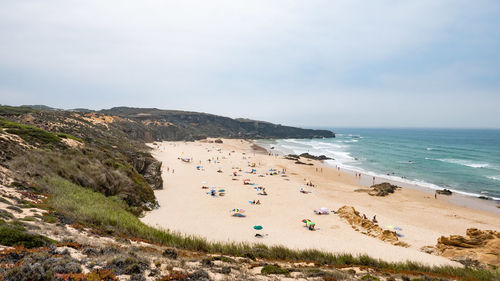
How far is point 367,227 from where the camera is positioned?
18438mm

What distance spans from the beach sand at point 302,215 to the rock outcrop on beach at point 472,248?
1302 mm

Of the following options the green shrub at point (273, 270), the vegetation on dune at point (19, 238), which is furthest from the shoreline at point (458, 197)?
the vegetation on dune at point (19, 238)

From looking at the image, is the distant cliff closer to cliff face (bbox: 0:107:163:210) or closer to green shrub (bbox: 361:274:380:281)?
cliff face (bbox: 0:107:163:210)

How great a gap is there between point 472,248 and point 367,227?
6.10 metres

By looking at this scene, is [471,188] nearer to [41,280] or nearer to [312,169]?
[312,169]

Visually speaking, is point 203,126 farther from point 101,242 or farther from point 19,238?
point 19,238

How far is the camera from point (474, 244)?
48.6 ft

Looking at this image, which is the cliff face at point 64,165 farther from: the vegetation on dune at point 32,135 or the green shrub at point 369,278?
the green shrub at point 369,278

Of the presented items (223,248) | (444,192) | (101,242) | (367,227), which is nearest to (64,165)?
(101,242)

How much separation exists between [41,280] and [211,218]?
46.2 ft

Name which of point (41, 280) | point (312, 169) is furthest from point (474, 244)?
point (312, 169)

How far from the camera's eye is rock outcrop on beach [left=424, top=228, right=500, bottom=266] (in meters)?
13.1

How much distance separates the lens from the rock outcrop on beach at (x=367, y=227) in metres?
16.6

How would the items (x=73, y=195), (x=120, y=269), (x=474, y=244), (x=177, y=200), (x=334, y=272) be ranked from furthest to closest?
1. (x=177, y=200)
2. (x=474, y=244)
3. (x=73, y=195)
4. (x=334, y=272)
5. (x=120, y=269)
